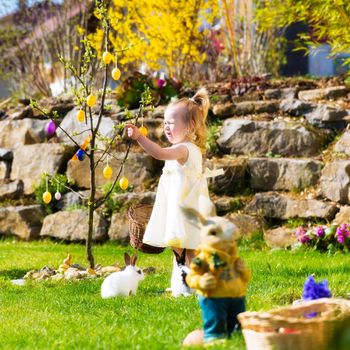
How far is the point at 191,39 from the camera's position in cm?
1165

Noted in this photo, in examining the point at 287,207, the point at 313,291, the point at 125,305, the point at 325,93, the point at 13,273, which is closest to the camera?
the point at 313,291

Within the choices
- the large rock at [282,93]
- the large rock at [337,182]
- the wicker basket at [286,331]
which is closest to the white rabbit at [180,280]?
the wicker basket at [286,331]

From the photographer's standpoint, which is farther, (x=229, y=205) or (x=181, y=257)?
(x=229, y=205)

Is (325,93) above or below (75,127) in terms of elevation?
above

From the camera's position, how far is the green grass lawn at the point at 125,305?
148 inches

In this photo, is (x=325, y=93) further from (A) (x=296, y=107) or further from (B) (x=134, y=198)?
(B) (x=134, y=198)

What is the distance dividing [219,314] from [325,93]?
22.1ft

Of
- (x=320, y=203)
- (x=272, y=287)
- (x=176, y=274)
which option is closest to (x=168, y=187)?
(x=176, y=274)

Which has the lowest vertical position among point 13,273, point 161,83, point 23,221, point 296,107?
point 13,273

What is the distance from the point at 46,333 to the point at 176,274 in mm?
1491

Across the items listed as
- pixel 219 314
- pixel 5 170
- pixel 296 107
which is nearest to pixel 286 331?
pixel 219 314

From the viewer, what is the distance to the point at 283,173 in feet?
28.2

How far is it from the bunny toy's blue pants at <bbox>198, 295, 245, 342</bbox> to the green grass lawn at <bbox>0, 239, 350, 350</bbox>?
0.26ft

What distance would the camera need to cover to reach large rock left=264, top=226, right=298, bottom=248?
8.00 m
